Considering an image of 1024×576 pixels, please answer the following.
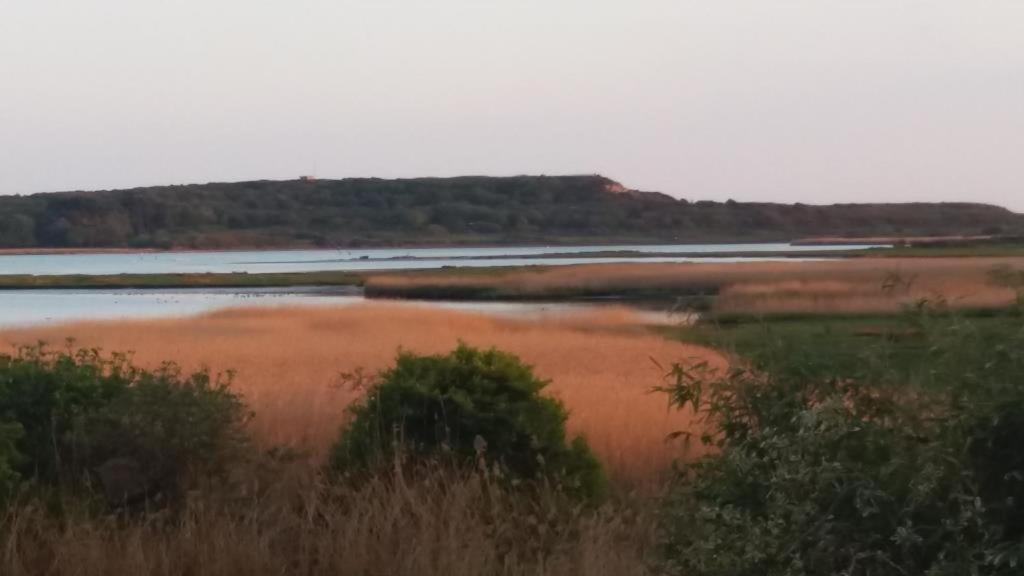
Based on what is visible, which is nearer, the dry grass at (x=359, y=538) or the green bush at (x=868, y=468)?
the green bush at (x=868, y=468)

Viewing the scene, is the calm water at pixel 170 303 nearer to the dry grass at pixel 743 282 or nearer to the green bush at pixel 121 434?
the dry grass at pixel 743 282

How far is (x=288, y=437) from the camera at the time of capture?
504 inches

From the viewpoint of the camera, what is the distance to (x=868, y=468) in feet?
16.0

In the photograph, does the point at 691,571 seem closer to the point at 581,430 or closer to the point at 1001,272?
the point at 1001,272

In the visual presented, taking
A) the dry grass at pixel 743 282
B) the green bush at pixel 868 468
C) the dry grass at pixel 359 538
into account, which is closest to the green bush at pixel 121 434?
the dry grass at pixel 359 538

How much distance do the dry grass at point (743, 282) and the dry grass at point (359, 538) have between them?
23.6 m

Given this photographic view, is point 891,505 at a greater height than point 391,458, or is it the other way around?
point 891,505

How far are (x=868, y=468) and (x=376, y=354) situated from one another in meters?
21.2

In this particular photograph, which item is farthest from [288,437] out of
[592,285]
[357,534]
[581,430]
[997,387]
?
[592,285]

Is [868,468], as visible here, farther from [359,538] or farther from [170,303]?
[170,303]

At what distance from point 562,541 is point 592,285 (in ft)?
186

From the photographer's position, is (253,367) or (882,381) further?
(253,367)

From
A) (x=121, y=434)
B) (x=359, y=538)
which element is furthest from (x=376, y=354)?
(x=359, y=538)

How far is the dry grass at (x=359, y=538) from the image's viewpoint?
25.2ft
